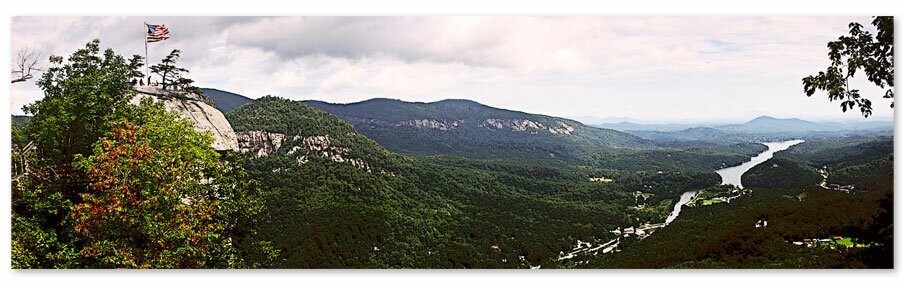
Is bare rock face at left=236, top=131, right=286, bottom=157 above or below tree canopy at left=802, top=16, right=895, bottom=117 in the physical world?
below

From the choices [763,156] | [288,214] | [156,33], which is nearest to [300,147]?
[288,214]

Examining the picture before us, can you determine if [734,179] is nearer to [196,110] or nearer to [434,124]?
[196,110]

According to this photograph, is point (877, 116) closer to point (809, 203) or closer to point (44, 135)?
point (809, 203)

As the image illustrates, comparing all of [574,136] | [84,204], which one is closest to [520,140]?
[574,136]

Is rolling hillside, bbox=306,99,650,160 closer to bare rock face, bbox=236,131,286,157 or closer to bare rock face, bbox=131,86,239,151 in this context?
bare rock face, bbox=236,131,286,157

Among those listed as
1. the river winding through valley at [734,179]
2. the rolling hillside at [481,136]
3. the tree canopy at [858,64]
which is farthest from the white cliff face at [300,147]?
the tree canopy at [858,64]

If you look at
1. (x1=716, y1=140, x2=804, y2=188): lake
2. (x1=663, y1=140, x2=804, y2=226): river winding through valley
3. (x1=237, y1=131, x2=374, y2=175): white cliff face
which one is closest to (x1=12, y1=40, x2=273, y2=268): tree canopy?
(x1=237, y1=131, x2=374, y2=175): white cliff face
